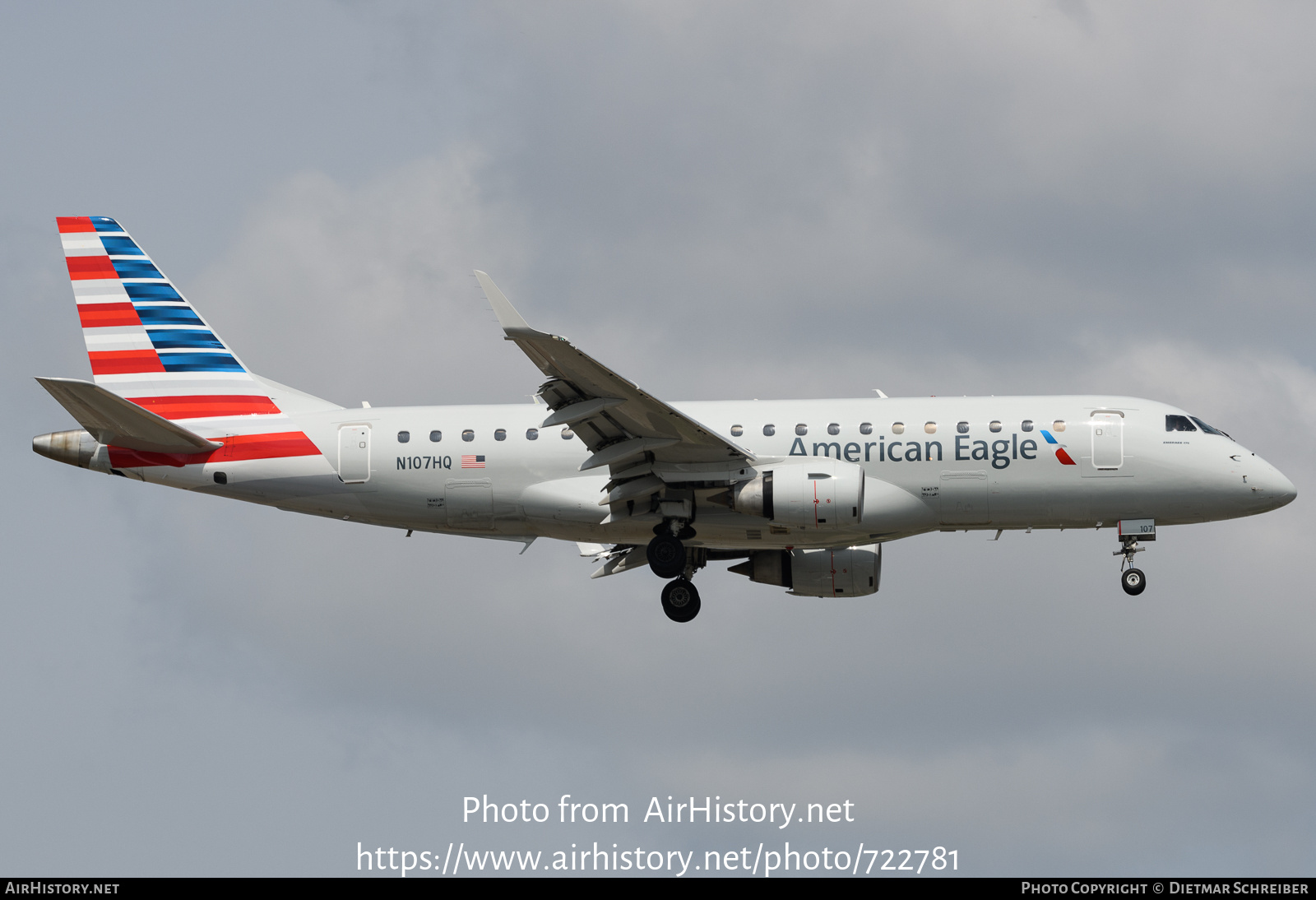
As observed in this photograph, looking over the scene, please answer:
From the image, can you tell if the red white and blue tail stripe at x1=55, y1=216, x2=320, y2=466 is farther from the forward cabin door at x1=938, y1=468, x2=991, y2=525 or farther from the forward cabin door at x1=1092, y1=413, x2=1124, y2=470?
the forward cabin door at x1=1092, y1=413, x2=1124, y2=470

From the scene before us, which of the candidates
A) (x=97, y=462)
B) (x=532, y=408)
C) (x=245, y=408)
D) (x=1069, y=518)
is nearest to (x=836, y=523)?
(x=1069, y=518)

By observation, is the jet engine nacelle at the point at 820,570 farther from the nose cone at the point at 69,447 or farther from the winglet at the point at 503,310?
the nose cone at the point at 69,447

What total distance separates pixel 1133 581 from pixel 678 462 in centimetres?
1157

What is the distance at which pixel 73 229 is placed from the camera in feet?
146

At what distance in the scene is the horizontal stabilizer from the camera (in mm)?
38625

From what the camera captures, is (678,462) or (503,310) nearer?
(503,310)

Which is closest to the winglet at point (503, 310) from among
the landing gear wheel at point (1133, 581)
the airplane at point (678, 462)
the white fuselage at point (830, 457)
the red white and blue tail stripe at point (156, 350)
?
the airplane at point (678, 462)

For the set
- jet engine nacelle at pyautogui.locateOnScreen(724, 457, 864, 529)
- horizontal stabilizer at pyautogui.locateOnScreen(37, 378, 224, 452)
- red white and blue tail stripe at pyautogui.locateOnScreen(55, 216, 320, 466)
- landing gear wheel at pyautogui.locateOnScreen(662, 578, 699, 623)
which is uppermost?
red white and blue tail stripe at pyautogui.locateOnScreen(55, 216, 320, 466)

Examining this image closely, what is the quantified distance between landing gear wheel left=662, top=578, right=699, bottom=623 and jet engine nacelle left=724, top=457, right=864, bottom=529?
480cm

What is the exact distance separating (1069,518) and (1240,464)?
4.35 metres

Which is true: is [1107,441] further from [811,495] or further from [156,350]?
[156,350]

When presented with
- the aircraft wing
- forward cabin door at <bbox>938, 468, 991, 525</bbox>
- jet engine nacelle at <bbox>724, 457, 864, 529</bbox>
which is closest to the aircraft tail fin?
the aircraft wing

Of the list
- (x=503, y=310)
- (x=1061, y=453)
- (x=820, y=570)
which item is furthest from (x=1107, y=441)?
(x=503, y=310)

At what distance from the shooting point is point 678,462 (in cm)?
3866
